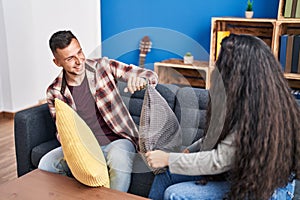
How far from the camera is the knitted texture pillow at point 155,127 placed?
4.53 ft

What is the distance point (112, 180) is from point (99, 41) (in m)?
2.42

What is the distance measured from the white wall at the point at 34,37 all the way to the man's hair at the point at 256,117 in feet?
8.57

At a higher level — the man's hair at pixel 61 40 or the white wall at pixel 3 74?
the man's hair at pixel 61 40

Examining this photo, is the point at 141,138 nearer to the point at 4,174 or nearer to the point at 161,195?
the point at 161,195

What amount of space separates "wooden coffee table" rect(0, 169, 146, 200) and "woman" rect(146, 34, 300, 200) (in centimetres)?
30

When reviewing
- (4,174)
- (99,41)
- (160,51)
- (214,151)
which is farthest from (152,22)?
(214,151)

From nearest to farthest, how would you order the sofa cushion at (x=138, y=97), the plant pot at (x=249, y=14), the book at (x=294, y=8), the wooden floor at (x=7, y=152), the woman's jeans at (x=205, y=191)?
the woman's jeans at (x=205, y=191), the sofa cushion at (x=138, y=97), the wooden floor at (x=7, y=152), the book at (x=294, y=8), the plant pot at (x=249, y=14)

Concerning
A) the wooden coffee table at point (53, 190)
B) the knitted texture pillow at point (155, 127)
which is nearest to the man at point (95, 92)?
the knitted texture pillow at point (155, 127)

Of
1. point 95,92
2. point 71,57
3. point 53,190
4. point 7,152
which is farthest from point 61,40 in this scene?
point 7,152

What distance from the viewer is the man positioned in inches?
61.6

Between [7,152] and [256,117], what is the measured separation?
210 centimetres

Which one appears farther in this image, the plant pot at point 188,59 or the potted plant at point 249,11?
the plant pot at point 188,59

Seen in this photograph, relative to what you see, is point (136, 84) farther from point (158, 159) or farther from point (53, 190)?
point (53, 190)

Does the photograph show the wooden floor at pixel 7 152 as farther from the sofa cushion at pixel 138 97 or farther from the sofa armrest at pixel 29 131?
the sofa cushion at pixel 138 97
